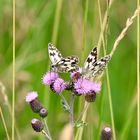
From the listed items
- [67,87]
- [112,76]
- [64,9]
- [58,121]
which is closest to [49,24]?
[64,9]

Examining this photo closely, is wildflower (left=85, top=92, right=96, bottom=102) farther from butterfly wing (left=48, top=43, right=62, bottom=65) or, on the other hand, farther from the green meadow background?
the green meadow background

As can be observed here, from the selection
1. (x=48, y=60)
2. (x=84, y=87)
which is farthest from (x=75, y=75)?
(x=48, y=60)

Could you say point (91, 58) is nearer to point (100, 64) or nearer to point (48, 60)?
point (100, 64)

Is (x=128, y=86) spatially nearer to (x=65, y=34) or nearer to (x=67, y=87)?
(x=65, y=34)

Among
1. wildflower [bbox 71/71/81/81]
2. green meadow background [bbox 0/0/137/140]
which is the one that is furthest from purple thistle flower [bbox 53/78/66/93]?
green meadow background [bbox 0/0/137/140]

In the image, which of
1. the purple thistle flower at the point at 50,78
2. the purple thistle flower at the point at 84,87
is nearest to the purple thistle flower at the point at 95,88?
the purple thistle flower at the point at 84,87

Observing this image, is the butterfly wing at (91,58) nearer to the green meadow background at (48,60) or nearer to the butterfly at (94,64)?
the butterfly at (94,64)
